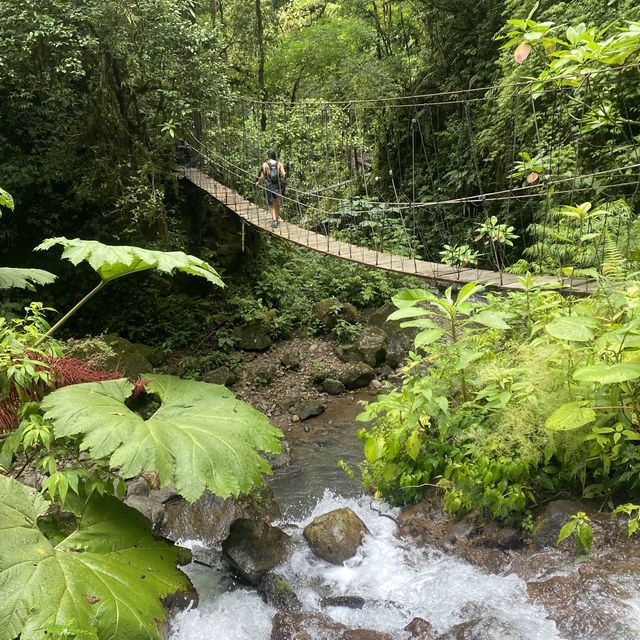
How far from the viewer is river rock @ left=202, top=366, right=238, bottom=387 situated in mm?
5035

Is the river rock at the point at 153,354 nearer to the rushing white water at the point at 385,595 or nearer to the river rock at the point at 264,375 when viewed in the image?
the river rock at the point at 264,375

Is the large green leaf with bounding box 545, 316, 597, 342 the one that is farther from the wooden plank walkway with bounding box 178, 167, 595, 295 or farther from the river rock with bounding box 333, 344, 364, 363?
the river rock with bounding box 333, 344, 364, 363

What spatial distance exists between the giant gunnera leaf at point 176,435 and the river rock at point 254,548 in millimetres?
1303

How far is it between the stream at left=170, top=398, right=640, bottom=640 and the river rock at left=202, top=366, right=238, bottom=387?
7.29 feet

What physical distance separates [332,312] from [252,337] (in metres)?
0.97

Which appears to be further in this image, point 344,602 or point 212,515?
point 212,515

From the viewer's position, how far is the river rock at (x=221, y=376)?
16.5ft

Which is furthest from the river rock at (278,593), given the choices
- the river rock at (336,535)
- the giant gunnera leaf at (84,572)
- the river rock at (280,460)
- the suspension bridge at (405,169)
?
the suspension bridge at (405,169)

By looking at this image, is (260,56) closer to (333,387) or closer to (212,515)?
(333,387)

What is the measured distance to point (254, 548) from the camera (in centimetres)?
249

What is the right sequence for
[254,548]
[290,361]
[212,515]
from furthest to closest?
[290,361], [212,515], [254,548]

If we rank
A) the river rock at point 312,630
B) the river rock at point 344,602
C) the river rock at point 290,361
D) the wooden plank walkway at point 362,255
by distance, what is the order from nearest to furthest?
the river rock at point 312,630, the river rock at point 344,602, the wooden plank walkway at point 362,255, the river rock at point 290,361

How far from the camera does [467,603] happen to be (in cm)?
195

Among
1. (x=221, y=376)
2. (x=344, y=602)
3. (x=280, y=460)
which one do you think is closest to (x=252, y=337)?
(x=221, y=376)
